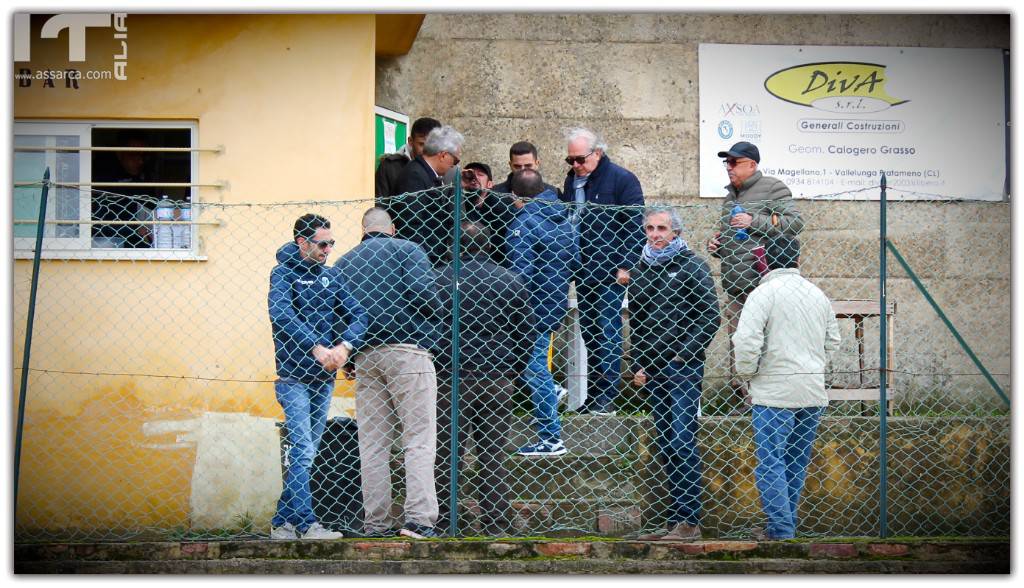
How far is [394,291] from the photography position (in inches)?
255

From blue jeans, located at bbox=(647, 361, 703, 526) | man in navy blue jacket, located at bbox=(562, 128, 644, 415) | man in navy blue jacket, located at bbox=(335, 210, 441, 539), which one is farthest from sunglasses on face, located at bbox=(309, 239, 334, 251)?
blue jeans, located at bbox=(647, 361, 703, 526)

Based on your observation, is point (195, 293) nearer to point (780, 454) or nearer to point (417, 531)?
point (417, 531)

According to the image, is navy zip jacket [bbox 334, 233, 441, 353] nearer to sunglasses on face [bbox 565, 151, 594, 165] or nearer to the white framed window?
sunglasses on face [bbox 565, 151, 594, 165]

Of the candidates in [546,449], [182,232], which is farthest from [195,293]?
[546,449]

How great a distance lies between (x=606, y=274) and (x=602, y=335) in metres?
0.36

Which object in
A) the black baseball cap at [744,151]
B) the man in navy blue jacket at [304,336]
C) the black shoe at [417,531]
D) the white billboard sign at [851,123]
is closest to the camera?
the black shoe at [417,531]

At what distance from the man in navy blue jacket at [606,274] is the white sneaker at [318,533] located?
1.69m

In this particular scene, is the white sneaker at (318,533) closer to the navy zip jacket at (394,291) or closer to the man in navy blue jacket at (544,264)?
the navy zip jacket at (394,291)

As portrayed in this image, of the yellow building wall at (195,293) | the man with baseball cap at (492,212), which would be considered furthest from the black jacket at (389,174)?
the man with baseball cap at (492,212)

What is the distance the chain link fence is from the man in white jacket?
0.20 ft

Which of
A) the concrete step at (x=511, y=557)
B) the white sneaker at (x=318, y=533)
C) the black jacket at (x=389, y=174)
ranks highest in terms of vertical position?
the black jacket at (x=389, y=174)

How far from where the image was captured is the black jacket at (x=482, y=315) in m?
6.50

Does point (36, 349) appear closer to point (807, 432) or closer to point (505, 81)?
point (505, 81)

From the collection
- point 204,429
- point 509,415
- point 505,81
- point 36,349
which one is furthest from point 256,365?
point 505,81
